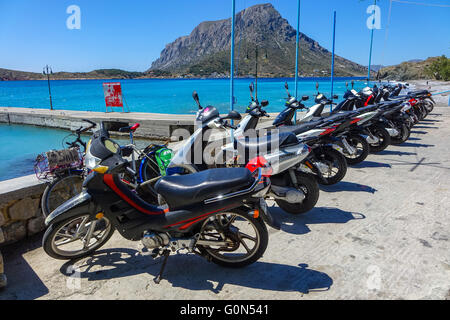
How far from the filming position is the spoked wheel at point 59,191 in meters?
3.41

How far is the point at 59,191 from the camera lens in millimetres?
3656

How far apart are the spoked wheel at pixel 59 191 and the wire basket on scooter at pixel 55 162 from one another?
109 millimetres

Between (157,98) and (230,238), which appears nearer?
(230,238)

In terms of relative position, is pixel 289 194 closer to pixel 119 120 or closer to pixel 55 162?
pixel 55 162

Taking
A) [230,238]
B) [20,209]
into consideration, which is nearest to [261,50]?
[20,209]

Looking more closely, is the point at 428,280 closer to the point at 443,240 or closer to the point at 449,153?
the point at 443,240

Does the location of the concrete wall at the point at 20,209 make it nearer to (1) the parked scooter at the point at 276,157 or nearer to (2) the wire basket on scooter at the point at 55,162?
(2) the wire basket on scooter at the point at 55,162

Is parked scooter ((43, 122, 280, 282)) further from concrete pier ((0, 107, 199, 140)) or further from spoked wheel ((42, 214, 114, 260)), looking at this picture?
concrete pier ((0, 107, 199, 140))

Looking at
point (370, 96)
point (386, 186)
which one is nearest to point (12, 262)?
point (386, 186)

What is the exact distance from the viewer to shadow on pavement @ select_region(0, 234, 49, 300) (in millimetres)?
2564

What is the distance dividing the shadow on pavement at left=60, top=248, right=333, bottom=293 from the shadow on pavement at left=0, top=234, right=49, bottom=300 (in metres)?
0.25

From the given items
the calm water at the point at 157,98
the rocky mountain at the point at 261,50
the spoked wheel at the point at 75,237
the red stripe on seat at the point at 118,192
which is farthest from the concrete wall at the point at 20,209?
the rocky mountain at the point at 261,50

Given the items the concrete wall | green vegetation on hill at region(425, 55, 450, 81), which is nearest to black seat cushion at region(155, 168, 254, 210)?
the concrete wall

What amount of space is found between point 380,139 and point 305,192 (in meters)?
4.07
